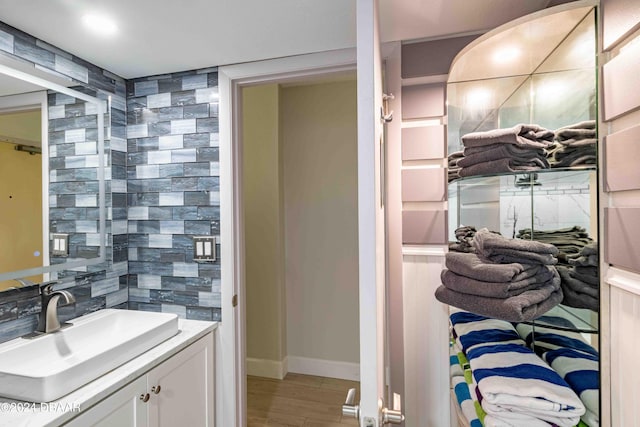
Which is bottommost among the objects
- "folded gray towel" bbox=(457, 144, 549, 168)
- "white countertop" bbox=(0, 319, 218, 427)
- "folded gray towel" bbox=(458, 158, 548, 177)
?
"white countertop" bbox=(0, 319, 218, 427)

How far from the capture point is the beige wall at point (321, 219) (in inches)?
104

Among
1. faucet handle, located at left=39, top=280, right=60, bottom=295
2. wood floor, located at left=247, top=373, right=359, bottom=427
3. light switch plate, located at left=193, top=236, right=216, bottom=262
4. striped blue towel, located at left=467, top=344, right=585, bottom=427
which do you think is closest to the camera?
striped blue towel, located at left=467, top=344, right=585, bottom=427

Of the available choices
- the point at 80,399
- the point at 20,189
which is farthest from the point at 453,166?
the point at 20,189

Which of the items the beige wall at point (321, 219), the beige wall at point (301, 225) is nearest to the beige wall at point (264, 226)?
the beige wall at point (301, 225)

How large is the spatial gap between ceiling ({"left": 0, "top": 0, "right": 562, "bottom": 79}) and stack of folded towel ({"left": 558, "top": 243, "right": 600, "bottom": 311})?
0.89 meters

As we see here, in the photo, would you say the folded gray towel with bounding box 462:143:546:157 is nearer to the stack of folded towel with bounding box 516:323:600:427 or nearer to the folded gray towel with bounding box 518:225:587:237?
the folded gray towel with bounding box 518:225:587:237

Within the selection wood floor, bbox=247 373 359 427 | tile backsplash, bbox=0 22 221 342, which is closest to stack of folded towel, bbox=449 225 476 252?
tile backsplash, bbox=0 22 221 342

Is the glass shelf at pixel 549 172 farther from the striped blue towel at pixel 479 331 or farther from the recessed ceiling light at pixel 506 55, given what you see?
the striped blue towel at pixel 479 331

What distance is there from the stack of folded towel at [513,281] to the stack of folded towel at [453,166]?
34 centimetres

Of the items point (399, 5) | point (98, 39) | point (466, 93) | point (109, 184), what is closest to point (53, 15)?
point (98, 39)

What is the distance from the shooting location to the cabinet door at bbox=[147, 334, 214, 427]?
4.38 feet

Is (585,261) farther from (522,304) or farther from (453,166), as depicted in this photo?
(453,166)

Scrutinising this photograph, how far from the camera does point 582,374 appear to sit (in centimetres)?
91

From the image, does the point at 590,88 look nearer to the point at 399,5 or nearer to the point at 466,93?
the point at 466,93
